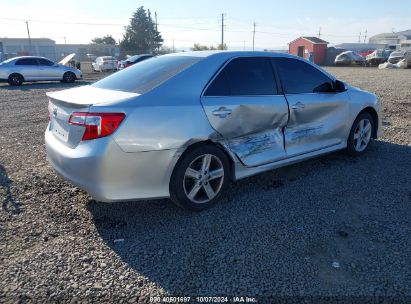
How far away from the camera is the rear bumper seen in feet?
10.2

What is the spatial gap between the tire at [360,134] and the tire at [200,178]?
248 centimetres

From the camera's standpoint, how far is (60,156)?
338cm

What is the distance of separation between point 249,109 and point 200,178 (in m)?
0.94

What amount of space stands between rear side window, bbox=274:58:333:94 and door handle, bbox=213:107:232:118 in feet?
3.38

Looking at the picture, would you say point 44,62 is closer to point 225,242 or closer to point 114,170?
point 114,170

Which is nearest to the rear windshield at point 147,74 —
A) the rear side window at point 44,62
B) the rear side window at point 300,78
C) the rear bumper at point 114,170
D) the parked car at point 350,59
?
the rear bumper at point 114,170

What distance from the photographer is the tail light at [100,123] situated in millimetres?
3078

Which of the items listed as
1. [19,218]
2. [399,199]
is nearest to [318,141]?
[399,199]

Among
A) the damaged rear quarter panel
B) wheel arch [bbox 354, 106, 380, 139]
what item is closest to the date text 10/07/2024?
the damaged rear quarter panel

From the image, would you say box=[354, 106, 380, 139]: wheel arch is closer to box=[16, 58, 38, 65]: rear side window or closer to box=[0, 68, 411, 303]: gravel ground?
box=[0, 68, 411, 303]: gravel ground

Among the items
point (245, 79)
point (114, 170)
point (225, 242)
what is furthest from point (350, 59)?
point (114, 170)

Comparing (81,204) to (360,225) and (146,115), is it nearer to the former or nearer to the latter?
(146,115)

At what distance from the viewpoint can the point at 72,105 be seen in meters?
3.28

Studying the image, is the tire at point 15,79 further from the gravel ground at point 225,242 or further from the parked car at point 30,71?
the gravel ground at point 225,242
